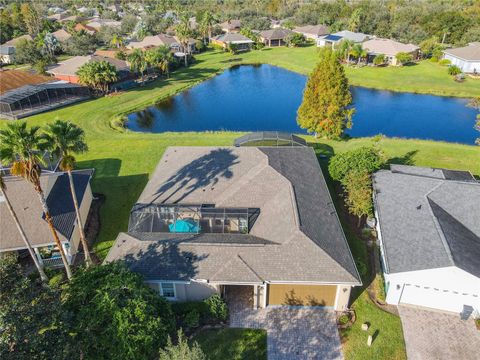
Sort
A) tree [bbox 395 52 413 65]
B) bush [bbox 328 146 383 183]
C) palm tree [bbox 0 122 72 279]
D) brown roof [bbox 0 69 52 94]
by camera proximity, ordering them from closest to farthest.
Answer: palm tree [bbox 0 122 72 279], bush [bbox 328 146 383 183], brown roof [bbox 0 69 52 94], tree [bbox 395 52 413 65]

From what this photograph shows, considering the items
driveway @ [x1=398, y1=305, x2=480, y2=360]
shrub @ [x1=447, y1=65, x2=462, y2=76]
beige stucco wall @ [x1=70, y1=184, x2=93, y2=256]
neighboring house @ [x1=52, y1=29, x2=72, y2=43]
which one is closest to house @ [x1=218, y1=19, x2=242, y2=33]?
neighboring house @ [x1=52, y1=29, x2=72, y2=43]

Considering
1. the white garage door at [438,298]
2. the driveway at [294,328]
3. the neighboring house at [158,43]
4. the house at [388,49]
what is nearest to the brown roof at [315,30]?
the house at [388,49]

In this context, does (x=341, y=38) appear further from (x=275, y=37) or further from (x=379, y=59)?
(x=275, y=37)

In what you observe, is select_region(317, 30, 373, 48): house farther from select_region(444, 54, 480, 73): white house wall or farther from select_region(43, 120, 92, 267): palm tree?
select_region(43, 120, 92, 267): palm tree

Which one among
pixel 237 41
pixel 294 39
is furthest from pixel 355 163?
pixel 294 39

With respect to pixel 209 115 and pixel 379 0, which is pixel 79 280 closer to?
pixel 209 115

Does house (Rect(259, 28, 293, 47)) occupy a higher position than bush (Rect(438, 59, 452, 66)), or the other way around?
house (Rect(259, 28, 293, 47))
